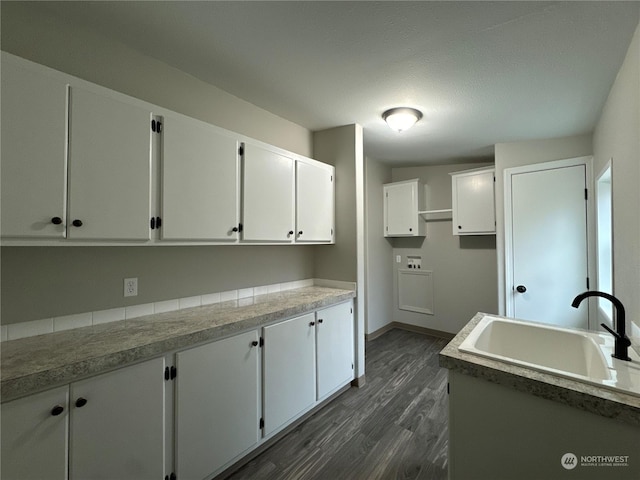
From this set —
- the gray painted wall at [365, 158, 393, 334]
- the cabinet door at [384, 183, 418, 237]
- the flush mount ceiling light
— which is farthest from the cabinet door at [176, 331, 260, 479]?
the cabinet door at [384, 183, 418, 237]

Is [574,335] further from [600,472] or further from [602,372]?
[600,472]

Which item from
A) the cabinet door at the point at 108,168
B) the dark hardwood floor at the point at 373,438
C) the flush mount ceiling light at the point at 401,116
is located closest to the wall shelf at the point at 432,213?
the flush mount ceiling light at the point at 401,116

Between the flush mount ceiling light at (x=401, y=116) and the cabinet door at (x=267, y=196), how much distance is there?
3.23 feet

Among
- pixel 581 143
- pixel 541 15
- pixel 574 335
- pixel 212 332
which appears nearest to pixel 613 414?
pixel 574 335

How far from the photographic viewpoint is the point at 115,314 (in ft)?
5.32

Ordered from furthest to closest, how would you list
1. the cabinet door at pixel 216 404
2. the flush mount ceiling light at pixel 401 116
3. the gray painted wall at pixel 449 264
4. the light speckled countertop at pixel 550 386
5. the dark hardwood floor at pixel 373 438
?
Answer: the gray painted wall at pixel 449 264 < the flush mount ceiling light at pixel 401 116 < the dark hardwood floor at pixel 373 438 < the cabinet door at pixel 216 404 < the light speckled countertop at pixel 550 386

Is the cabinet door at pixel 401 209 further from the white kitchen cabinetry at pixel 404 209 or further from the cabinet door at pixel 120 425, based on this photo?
the cabinet door at pixel 120 425

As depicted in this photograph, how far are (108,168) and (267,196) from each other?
1027mm

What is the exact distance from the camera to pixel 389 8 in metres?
1.37

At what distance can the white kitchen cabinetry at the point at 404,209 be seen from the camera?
4.09 m

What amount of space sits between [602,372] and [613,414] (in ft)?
1.20

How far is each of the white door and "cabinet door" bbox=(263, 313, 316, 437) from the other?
2.46 m

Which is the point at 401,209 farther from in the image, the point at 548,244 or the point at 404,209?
the point at 548,244

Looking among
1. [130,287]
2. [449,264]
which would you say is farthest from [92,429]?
[449,264]
